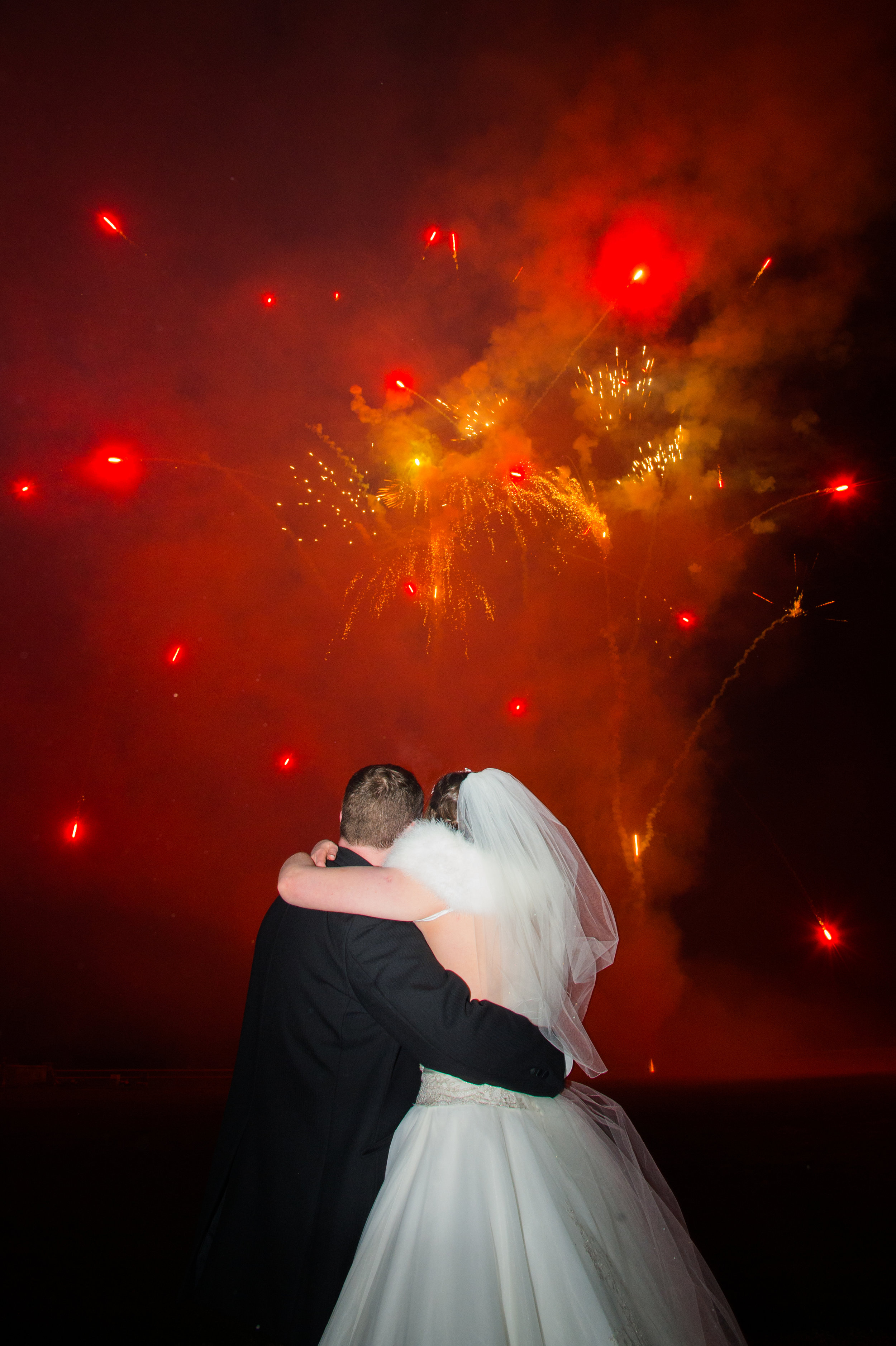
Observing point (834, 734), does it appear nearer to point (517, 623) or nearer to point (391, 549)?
point (517, 623)

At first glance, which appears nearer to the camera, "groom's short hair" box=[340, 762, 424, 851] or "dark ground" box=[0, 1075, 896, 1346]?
"groom's short hair" box=[340, 762, 424, 851]

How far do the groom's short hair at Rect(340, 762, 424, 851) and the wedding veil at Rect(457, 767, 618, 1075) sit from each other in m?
0.28

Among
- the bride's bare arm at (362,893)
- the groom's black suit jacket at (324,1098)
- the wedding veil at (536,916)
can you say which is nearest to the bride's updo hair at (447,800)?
the wedding veil at (536,916)

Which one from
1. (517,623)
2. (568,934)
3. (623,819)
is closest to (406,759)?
(517,623)

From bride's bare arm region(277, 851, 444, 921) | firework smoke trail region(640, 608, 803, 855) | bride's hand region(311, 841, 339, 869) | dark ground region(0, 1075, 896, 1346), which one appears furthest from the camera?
firework smoke trail region(640, 608, 803, 855)

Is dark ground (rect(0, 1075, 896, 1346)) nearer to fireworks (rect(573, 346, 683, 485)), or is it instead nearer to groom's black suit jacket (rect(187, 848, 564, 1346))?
groom's black suit jacket (rect(187, 848, 564, 1346))

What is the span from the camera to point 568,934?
2102 mm

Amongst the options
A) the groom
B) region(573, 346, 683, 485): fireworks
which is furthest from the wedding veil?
region(573, 346, 683, 485): fireworks

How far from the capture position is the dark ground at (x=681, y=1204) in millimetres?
3061

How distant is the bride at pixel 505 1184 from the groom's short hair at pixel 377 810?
0.17 ft

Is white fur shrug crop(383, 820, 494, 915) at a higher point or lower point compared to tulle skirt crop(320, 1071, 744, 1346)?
higher

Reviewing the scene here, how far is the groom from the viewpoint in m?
1.56

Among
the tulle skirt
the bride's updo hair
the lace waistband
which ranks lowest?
the tulle skirt

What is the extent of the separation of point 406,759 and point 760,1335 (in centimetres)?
1153
